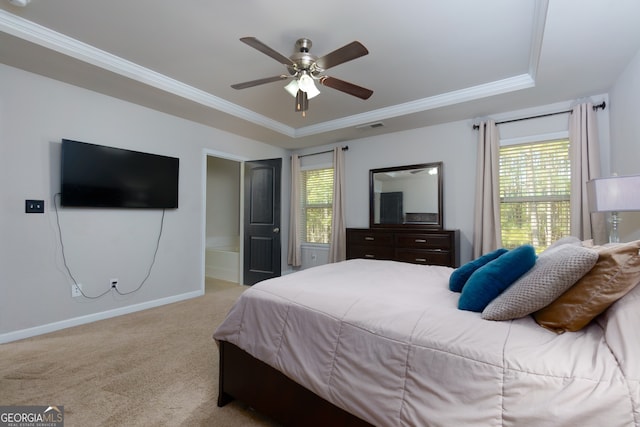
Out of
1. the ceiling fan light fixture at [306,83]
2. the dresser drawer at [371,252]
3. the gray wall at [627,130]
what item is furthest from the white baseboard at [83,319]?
the gray wall at [627,130]

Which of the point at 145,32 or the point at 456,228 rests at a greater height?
the point at 145,32

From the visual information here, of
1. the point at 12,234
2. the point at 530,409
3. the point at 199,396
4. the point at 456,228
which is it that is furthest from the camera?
the point at 456,228

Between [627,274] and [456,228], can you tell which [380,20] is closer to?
[627,274]

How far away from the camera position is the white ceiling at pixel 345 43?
2121 mm

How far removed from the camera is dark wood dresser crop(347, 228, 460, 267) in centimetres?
366

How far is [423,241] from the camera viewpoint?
3812 millimetres

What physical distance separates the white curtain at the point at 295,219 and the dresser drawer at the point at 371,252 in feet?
4.25

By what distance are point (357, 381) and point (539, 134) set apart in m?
3.72

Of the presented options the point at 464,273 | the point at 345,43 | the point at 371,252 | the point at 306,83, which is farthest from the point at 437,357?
the point at 371,252

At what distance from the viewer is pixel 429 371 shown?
105 centimetres

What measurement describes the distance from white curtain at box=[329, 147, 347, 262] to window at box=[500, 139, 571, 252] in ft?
7.42

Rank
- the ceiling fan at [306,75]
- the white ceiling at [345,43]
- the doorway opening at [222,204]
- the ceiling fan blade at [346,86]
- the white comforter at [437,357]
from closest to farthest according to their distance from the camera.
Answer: the white comforter at [437,357]
the white ceiling at [345,43]
the ceiling fan at [306,75]
the ceiling fan blade at [346,86]
the doorway opening at [222,204]

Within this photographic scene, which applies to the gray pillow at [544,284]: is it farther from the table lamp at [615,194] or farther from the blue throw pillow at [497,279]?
the table lamp at [615,194]

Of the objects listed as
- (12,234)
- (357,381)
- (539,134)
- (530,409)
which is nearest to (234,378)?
(357,381)
